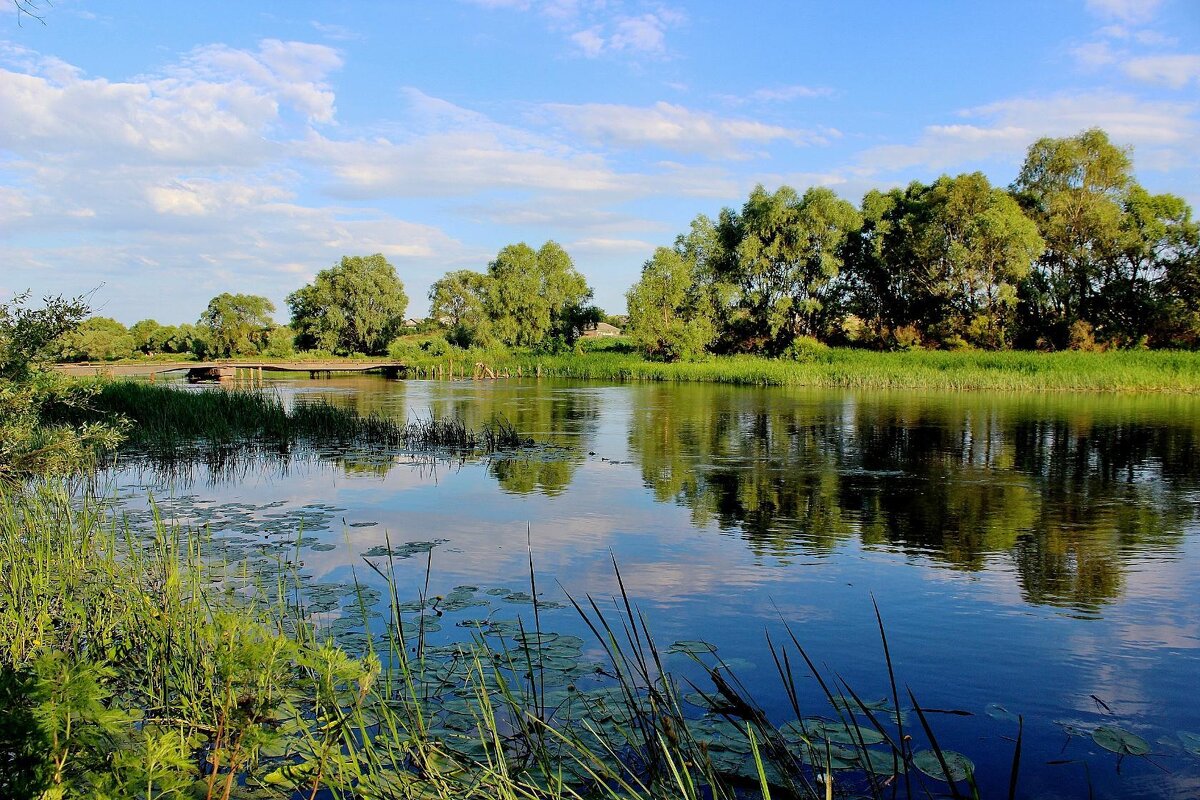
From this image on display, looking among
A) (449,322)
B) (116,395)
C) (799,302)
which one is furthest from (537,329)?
(116,395)

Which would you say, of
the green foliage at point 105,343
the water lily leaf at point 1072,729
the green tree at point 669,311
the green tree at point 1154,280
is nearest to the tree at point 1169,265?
the green tree at point 1154,280

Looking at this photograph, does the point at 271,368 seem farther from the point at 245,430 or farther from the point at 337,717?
the point at 337,717

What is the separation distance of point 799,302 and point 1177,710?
5134 centimetres

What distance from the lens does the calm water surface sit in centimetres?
541

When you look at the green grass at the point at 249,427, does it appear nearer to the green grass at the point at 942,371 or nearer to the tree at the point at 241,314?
the green grass at the point at 942,371

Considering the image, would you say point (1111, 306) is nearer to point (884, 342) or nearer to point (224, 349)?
point (884, 342)

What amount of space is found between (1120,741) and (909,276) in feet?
165

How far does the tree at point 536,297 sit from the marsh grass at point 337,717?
63664 millimetres

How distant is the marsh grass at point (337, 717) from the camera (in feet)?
9.19

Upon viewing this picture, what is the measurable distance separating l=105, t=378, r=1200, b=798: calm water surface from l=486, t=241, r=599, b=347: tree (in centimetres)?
5030

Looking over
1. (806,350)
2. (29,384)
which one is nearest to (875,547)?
(29,384)

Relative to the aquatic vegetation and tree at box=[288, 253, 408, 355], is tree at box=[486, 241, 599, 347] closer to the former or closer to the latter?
tree at box=[288, 253, 408, 355]

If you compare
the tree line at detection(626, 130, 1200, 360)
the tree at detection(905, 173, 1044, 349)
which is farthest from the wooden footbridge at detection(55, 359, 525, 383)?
the tree at detection(905, 173, 1044, 349)

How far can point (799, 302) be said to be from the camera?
2159 inches
